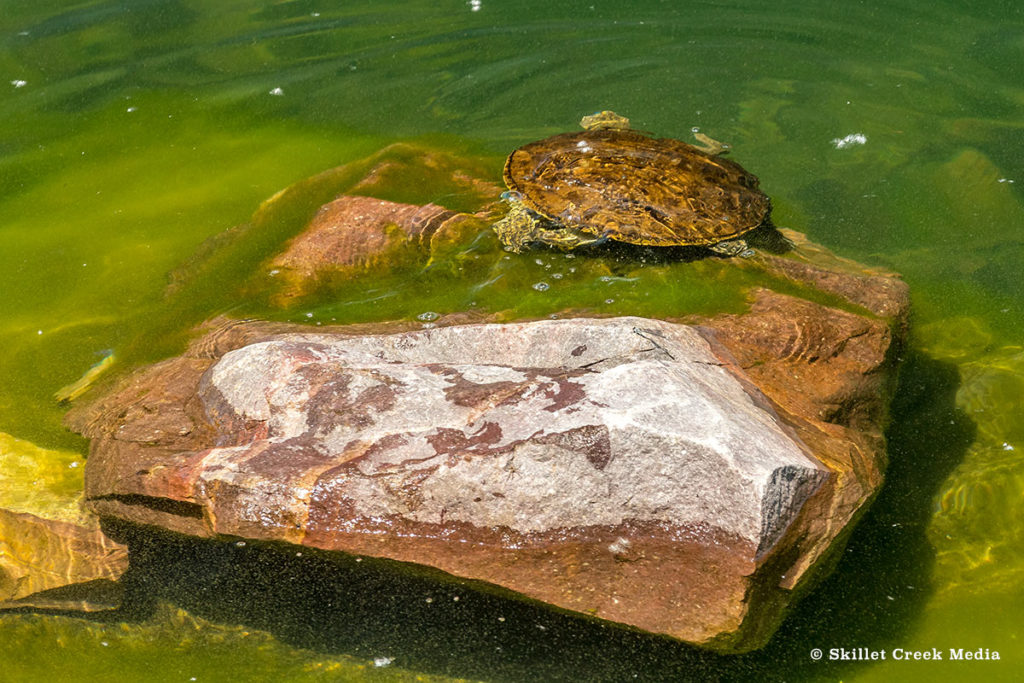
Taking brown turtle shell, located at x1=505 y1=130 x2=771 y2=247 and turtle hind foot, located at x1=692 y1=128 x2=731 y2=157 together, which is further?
turtle hind foot, located at x1=692 y1=128 x2=731 y2=157

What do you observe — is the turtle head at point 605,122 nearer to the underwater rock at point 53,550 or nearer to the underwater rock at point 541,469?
the underwater rock at point 541,469

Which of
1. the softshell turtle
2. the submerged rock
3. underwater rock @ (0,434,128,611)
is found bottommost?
underwater rock @ (0,434,128,611)

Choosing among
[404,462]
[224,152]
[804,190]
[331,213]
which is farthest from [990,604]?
[224,152]

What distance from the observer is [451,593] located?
2.90 meters

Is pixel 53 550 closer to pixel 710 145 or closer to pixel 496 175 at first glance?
pixel 496 175

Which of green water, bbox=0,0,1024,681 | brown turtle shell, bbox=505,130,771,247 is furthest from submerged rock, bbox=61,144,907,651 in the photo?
brown turtle shell, bbox=505,130,771,247

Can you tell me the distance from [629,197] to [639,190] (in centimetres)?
7

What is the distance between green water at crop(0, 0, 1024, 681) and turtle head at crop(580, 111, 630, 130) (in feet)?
1.10

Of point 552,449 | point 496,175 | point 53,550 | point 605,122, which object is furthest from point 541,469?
point 605,122

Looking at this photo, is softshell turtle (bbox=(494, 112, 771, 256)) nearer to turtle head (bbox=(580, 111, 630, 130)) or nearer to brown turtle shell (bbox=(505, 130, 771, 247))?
brown turtle shell (bbox=(505, 130, 771, 247))

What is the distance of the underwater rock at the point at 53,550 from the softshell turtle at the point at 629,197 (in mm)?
2289

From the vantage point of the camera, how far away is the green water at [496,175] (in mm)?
2873

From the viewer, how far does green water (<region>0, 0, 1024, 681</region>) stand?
2.87m

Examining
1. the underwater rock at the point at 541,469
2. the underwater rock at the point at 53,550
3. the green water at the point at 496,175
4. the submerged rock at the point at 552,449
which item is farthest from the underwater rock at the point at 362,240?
the underwater rock at the point at 53,550
